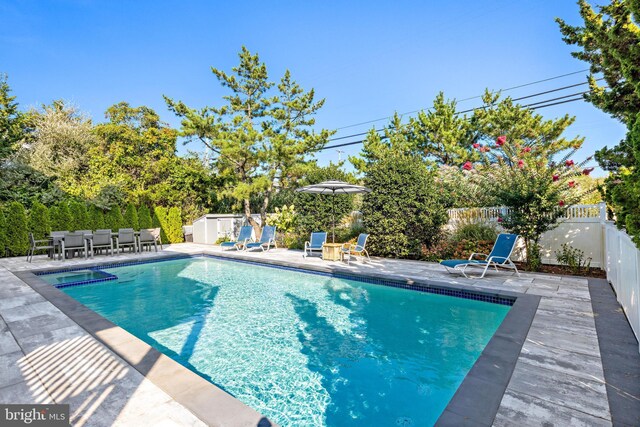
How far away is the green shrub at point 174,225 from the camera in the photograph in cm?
1608

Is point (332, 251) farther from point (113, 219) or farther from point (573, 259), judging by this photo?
point (113, 219)

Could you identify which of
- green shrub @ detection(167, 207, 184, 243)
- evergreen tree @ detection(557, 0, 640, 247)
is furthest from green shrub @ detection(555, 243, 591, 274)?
green shrub @ detection(167, 207, 184, 243)

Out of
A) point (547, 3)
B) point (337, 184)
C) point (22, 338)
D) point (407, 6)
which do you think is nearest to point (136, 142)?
point (337, 184)

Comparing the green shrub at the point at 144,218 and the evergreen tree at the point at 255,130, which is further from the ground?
the evergreen tree at the point at 255,130

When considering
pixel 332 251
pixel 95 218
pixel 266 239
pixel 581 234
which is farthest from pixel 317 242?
pixel 95 218

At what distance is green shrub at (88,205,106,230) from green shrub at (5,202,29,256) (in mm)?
2111

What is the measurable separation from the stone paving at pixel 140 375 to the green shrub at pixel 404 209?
475 centimetres

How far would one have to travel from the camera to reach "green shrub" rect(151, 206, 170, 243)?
15.6 m

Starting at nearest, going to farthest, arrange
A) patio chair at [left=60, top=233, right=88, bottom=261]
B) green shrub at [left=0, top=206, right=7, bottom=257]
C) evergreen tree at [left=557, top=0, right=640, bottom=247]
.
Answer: evergreen tree at [left=557, top=0, right=640, bottom=247]
patio chair at [left=60, top=233, right=88, bottom=261]
green shrub at [left=0, top=206, right=7, bottom=257]

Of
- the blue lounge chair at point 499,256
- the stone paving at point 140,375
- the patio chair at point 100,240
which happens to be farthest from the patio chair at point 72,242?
the blue lounge chair at point 499,256

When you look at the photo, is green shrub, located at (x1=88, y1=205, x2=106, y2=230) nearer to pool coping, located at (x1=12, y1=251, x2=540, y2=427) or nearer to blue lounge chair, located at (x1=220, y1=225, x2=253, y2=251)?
blue lounge chair, located at (x1=220, y1=225, x2=253, y2=251)

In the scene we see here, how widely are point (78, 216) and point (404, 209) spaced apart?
42.3 feet

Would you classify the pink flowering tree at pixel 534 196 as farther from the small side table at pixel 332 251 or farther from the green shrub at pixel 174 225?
the green shrub at pixel 174 225

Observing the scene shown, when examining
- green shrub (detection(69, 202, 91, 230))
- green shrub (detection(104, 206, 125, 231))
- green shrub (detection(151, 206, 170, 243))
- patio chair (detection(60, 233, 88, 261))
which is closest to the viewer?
patio chair (detection(60, 233, 88, 261))
